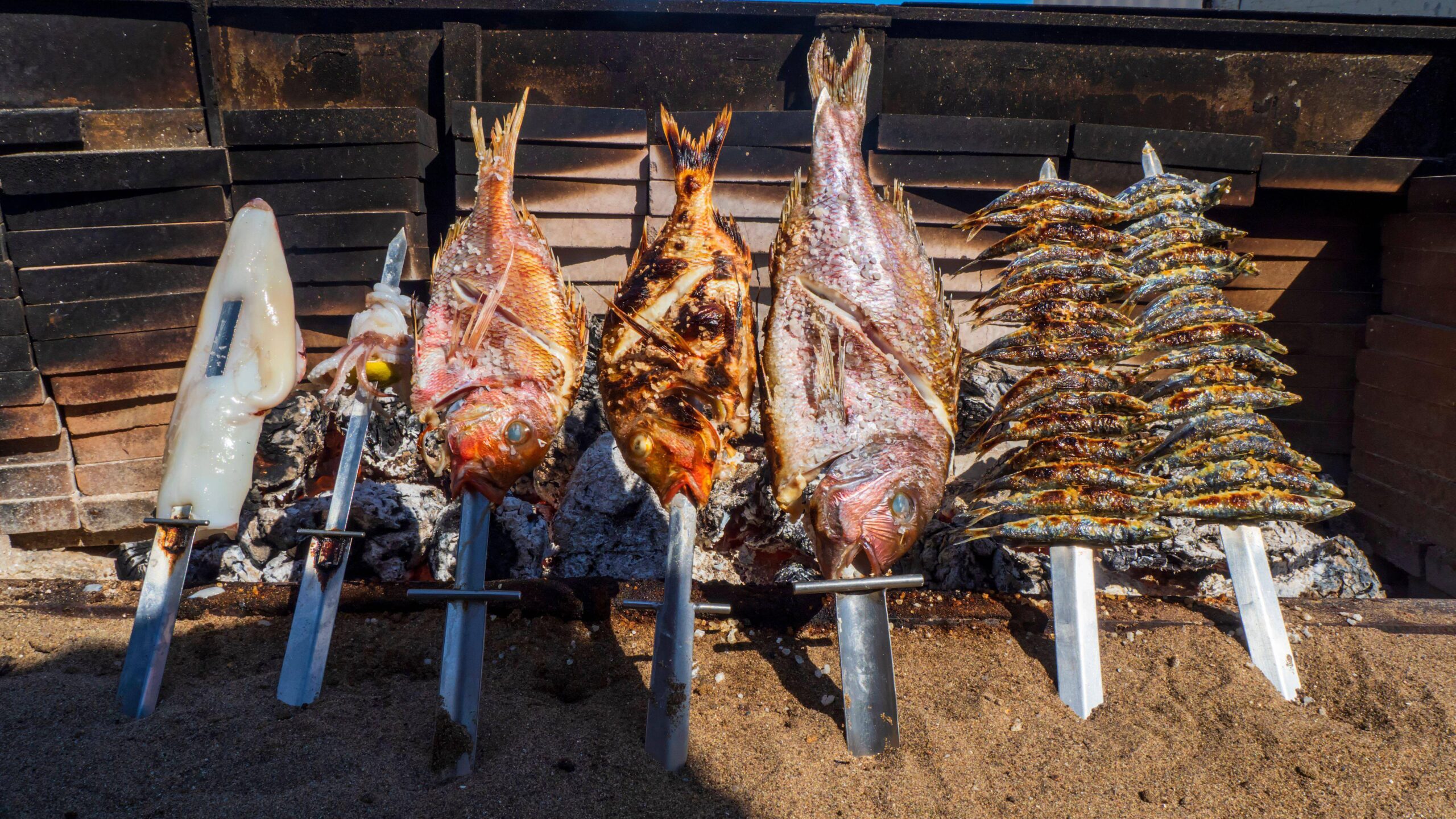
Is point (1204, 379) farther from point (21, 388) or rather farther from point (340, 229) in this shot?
point (21, 388)

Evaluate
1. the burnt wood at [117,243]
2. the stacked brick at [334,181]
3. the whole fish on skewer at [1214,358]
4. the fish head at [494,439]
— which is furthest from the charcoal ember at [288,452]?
the whole fish on skewer at [1214,358]

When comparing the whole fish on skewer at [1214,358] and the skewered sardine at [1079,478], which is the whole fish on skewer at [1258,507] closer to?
the skewered sardine at [1079,478]

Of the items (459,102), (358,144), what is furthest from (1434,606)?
(358,144)

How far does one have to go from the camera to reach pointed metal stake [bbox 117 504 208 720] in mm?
2297

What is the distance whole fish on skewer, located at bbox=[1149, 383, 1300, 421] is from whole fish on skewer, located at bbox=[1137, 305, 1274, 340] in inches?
9.8

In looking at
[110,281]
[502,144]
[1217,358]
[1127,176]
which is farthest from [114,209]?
[1127,176]

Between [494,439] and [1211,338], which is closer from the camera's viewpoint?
[494,439]

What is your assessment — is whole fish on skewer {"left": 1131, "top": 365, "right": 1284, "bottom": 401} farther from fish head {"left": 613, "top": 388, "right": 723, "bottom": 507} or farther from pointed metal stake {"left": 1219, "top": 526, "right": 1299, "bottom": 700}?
fish head {"left": 613, "top": 388, "right": 723, "bottom": 507}

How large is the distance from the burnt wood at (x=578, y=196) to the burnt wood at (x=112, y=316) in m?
2.07

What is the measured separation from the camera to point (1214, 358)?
2.75 metres

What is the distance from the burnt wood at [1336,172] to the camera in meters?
4.84

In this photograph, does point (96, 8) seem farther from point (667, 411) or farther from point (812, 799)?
point (812, 799)

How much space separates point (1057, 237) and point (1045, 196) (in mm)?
187

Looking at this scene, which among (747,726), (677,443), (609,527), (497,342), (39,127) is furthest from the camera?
(39,127)
